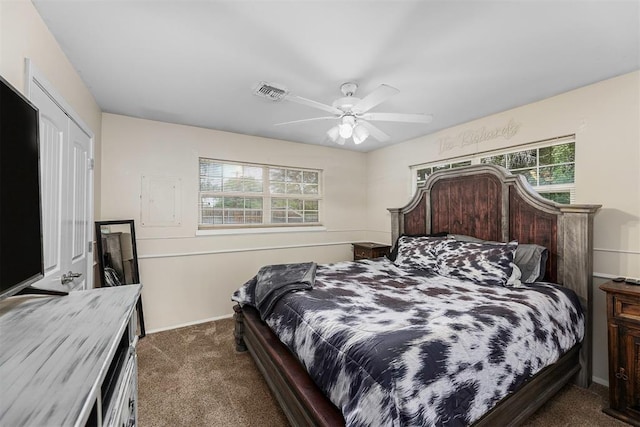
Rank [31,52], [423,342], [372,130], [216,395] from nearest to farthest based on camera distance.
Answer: [423,342]
[31,52]
[216,395]
[372,130]

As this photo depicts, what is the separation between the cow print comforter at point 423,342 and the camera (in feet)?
3.80

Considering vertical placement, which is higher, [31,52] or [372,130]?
[31,52]

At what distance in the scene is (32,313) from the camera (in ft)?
3.27

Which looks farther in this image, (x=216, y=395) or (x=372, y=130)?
(x=372, y=130)

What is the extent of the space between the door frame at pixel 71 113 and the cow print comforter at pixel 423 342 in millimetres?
1775

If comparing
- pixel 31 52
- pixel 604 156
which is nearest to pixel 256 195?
pixel 31 52

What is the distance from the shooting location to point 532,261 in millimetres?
2416

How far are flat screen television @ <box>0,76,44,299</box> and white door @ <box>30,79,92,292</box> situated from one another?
0.38m

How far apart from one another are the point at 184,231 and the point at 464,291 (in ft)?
10.2

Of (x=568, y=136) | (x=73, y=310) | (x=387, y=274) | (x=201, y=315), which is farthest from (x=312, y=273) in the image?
(x=568, y=136)

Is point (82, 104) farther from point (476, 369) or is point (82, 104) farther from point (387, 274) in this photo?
point (476, 369)

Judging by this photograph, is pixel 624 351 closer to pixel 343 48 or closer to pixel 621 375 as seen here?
pixel 621 375

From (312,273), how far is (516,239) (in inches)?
80.1

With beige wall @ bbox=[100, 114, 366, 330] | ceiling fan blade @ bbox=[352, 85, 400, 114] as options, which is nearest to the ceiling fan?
ceiling fan blade @ bbox=[352, 85, 400, 114]
